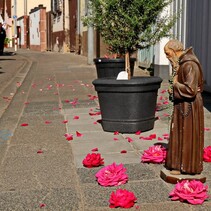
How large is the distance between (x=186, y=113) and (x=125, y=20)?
366 centimetres

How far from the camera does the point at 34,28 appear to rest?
183 ft

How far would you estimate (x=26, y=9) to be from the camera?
203 feet

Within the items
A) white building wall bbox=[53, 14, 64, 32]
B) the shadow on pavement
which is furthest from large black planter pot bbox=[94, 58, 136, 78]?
white building wall bbox=[53, 14, 64, 32]

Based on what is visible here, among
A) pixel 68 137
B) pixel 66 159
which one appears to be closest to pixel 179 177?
pixel 66 159

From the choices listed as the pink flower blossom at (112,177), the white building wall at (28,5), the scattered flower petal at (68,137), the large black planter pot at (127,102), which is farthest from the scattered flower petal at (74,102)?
the white building wall at (28,5)

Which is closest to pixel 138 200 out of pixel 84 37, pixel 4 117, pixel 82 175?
pixel 82 175

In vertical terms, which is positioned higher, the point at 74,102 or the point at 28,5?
the point at 28,5

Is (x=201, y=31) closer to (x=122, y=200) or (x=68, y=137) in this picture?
(x=68, y=137)

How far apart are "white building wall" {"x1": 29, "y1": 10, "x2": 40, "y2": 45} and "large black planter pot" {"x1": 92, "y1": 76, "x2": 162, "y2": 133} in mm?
47071

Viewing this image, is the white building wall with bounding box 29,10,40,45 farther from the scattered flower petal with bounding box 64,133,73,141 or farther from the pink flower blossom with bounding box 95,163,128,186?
the pink flower blossom with bounding box 95,163,128,186

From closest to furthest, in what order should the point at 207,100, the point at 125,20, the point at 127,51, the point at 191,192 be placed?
the point at 191,192 < the point at 125,20 < the point at 127,51 < the point at 207,100

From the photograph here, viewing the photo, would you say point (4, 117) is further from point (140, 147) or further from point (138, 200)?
point (138, 200)

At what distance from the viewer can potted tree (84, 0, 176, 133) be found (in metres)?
6.77

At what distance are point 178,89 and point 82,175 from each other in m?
1.30
